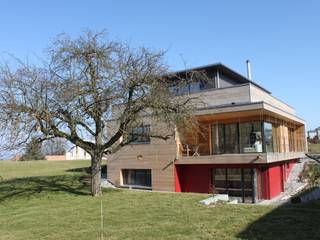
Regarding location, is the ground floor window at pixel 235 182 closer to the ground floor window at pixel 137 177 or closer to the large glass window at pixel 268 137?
the large glass window at pixel 268 137

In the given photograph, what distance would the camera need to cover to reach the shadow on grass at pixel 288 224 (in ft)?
25.2

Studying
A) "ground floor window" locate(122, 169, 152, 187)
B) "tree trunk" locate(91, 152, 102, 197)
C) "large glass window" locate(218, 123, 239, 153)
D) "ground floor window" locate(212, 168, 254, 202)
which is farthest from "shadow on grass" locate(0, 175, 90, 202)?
"large glass window" locate(218, 123, 239, 153)

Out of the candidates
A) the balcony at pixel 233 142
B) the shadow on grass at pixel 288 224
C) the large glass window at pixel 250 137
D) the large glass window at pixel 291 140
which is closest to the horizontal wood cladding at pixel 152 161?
the balcony at pixel 233 142

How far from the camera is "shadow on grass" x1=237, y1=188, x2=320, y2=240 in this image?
7.68m

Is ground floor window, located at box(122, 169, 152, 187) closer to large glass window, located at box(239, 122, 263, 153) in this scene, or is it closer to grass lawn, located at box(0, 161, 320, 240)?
large glass window, located at box(239, 122, 263, 153)

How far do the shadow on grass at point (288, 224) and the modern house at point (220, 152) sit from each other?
9.64 m

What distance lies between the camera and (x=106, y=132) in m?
16.9

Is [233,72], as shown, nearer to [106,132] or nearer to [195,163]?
[195,163]

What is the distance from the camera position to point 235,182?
21438 mm

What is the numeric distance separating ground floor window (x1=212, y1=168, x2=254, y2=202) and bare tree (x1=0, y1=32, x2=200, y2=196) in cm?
753

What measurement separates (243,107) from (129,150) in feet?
29.3

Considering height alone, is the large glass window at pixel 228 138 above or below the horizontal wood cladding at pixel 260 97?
below

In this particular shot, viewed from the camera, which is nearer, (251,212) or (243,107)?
(251,212)

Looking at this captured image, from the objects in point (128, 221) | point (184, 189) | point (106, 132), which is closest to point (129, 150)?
point (184, 189)
